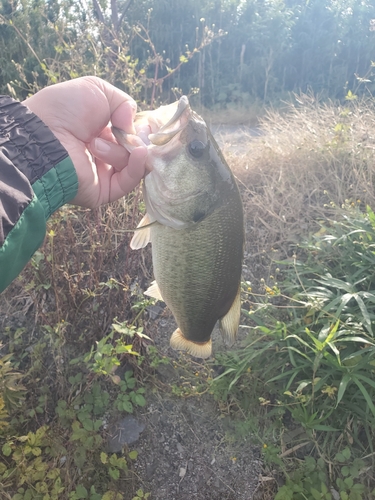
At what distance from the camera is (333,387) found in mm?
2365

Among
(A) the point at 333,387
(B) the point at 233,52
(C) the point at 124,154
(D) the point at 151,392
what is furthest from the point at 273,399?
(B) the point at 233,52

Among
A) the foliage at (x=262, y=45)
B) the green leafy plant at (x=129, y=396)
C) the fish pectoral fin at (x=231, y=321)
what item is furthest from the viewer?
the foliage at (x=262, y=45)

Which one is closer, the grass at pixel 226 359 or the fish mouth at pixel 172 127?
A: the fish mouth at pixel 172 127

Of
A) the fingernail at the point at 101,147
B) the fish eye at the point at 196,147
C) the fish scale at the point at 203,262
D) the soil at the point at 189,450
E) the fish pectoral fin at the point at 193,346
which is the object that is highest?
the fingernail at the point at 101,147

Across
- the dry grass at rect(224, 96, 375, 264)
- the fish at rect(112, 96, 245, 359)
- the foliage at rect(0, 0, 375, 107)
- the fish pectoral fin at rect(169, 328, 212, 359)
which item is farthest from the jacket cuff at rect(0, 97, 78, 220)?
the foliage at rect(0, 0, 375, 107)

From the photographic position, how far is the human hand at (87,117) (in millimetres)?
1737

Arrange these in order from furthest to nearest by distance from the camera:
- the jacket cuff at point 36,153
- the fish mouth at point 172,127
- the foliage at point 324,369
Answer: the foliage at point 324,369 < the fish mouth at point 172,127 < the jacket cuff at point 36,153

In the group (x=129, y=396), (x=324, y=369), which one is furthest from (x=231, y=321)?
(x=129, y=396)

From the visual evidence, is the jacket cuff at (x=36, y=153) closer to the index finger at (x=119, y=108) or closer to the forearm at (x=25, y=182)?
the forearm at (x=25, y=182)

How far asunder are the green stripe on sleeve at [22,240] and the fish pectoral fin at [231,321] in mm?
881

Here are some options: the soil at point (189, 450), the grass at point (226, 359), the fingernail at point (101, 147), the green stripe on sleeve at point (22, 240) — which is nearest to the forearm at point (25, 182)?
the green stripe on sleeve at point (22, 240)

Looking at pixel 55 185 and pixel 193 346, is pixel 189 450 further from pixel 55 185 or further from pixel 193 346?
pixel 55 185

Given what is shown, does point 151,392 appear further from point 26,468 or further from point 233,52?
point 233,52

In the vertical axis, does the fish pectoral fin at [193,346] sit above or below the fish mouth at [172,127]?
below
